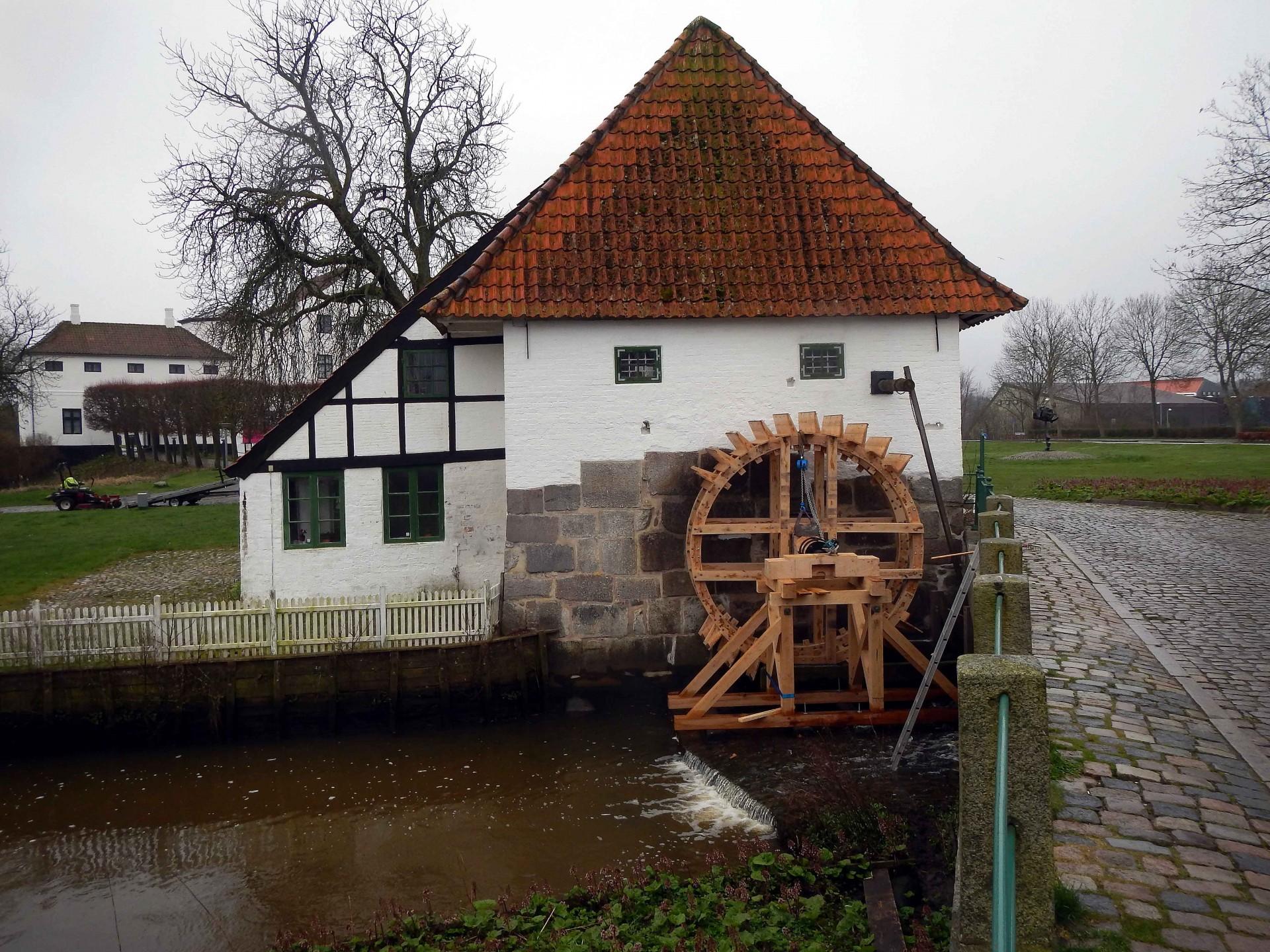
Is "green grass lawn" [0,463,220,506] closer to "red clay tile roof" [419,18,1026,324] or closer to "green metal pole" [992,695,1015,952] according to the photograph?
"red clay tile roof" [419,18,1026,324]

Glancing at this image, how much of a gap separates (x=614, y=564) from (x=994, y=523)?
384 cm

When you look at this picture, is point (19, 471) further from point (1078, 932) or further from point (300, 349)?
point (1078, 932)

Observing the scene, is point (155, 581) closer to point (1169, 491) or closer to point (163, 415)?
point (1169, 491)

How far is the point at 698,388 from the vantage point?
33.5 ft

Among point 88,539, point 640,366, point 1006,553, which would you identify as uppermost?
point 640,366

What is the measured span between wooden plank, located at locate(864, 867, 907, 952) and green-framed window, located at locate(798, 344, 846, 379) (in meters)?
5.83

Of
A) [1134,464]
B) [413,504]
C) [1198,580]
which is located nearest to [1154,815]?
[1198,580]

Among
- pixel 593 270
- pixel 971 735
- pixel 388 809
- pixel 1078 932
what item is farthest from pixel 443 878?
pixel 593 270

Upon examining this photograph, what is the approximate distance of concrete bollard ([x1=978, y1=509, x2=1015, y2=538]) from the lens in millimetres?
9148

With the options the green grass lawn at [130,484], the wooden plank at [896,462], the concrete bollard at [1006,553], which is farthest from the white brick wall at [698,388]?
the green grass lawn at [130,484]

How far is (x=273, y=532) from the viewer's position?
11.8 m

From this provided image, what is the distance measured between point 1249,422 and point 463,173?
1423 inches

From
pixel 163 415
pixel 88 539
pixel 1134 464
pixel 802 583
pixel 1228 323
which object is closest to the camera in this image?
pixel 802 583

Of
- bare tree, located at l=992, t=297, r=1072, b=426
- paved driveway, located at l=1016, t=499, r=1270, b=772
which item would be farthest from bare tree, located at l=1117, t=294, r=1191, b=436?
paved driveway, located at l=1016, t=499, r=1270, b=772
